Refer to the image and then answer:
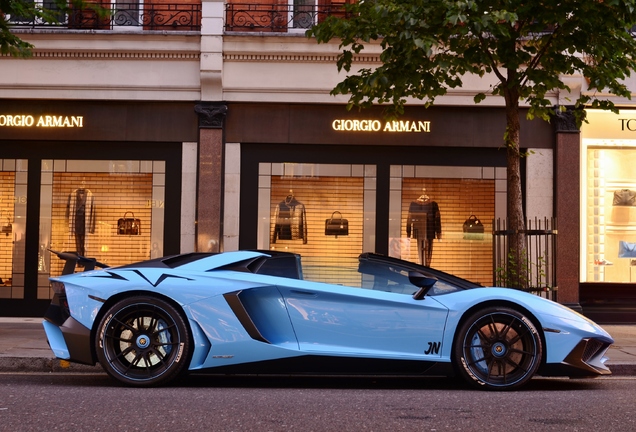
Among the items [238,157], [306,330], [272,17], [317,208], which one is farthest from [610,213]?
[306,330]

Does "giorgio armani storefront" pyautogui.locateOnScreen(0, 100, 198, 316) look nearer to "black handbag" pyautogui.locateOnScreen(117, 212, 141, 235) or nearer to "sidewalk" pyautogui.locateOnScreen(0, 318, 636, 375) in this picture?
"black handbag" pyautogui.locateOnScreen(117, 212, 141, 235)

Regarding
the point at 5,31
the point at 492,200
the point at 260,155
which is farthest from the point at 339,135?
the point at 5,31

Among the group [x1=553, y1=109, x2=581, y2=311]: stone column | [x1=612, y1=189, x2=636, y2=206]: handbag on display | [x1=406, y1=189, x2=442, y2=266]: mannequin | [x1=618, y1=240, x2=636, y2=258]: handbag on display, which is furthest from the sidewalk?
[x1=406, y1=189, x2=442, y2=266]: mannequin

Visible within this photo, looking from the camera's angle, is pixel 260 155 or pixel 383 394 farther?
pixel 260 155

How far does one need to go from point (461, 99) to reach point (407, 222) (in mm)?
2234

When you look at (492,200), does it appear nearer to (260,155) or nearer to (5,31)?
(260,155)

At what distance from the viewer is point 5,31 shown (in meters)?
10.1

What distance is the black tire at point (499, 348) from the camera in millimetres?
6703

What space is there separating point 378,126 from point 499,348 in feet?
26.6

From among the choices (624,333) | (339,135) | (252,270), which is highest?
(339,135)

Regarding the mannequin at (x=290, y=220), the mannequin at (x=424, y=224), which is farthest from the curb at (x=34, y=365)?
the mannequin at (x=424, y=224)

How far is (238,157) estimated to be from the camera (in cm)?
1442

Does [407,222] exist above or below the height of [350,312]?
above

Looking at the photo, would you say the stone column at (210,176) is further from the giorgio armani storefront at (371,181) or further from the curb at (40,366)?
the curb at (40,366)
